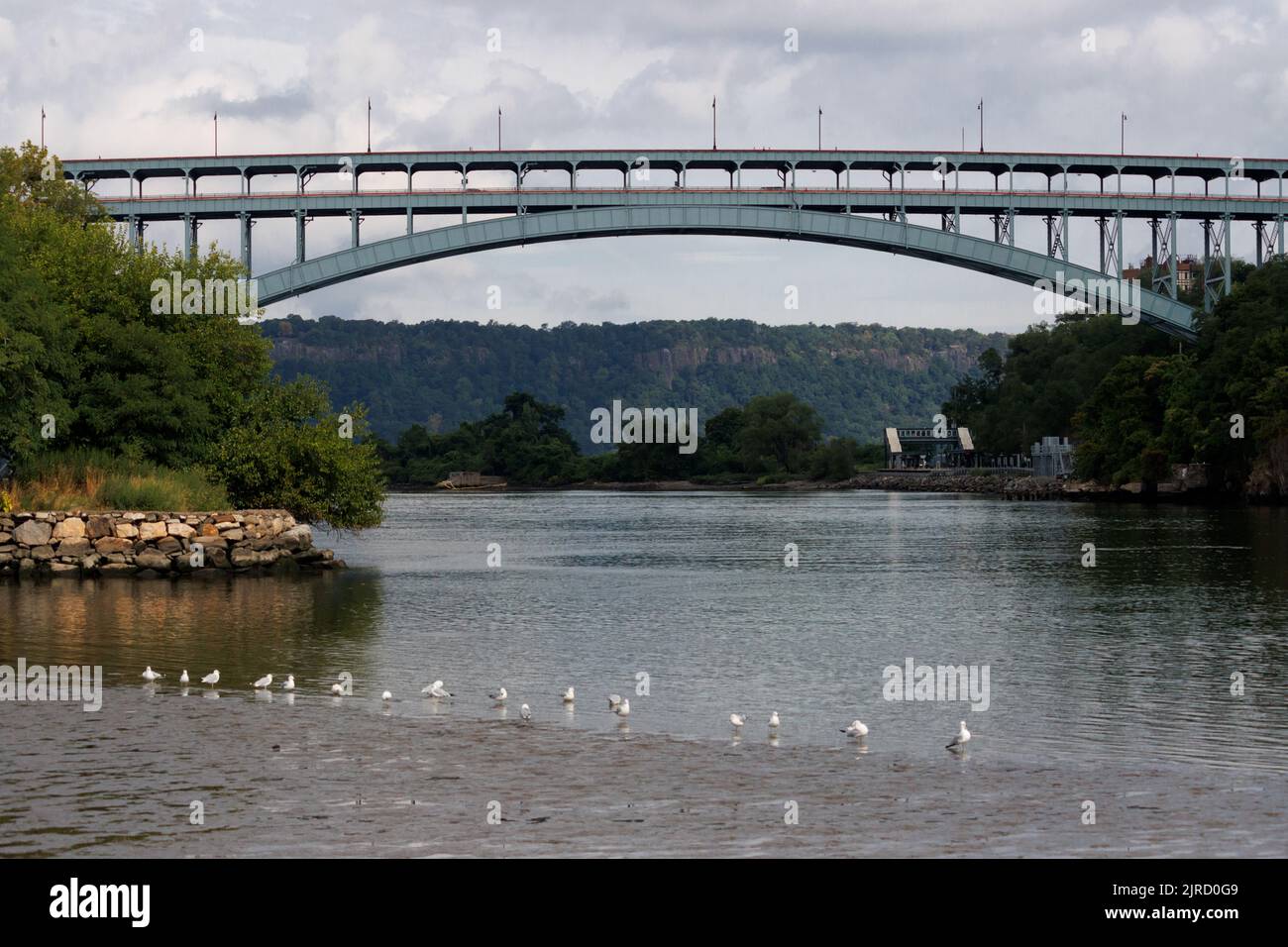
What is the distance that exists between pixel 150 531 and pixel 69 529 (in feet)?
4.57

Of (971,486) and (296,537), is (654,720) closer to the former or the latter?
(296,537)

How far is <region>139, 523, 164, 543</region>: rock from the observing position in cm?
2788

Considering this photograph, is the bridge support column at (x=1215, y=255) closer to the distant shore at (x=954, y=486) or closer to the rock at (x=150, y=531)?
the distant shore at (x=954, y=486)

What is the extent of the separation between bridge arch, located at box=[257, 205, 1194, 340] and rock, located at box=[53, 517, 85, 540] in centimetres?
3036

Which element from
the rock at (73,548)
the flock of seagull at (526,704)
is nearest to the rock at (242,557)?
the rock at (73,548)

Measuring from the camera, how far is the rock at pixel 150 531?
27.9 metres

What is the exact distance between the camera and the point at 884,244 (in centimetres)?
5947

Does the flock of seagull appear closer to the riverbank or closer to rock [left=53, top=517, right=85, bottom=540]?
rock [left=53, top=517, right=85, bottom=540]

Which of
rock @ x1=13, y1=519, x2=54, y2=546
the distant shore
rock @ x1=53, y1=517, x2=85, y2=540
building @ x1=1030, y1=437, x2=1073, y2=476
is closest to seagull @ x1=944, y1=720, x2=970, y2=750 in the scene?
rock @ x1=53, y1=517, x2=85, y2=540

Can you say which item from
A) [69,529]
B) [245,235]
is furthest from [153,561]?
[245,235]
